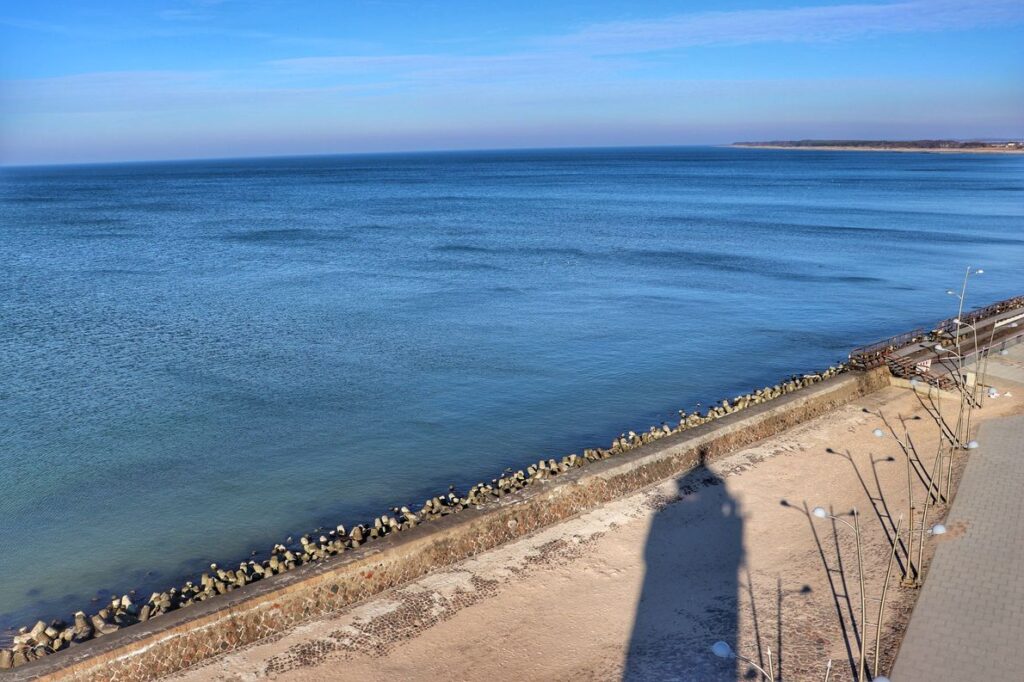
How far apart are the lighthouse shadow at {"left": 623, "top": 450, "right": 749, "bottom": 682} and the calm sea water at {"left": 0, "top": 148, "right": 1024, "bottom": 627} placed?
5.07m

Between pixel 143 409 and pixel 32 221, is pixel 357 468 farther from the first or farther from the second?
pixel 32 221

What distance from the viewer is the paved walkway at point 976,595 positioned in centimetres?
1101

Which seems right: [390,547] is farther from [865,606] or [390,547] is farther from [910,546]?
[910,546]

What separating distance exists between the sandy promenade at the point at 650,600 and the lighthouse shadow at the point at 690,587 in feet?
0.09

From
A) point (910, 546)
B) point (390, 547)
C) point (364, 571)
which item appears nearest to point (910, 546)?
point (910, 546)

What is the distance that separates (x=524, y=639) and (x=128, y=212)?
89678 mm

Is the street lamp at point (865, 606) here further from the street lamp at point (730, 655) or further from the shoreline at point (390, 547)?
the shoreline at point (390, 547)

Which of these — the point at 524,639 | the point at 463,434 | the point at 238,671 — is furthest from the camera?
the point at 463,434

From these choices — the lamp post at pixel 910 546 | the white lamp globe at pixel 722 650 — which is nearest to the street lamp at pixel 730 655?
the white lamp globe at pixel 722 650

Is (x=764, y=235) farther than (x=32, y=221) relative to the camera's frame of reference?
No

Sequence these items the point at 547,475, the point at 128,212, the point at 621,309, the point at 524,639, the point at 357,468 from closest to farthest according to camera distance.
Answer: the point at 524,639 → the point at 547,475 → the point at 357,468 → the point at 621,309 → the point at 128,212

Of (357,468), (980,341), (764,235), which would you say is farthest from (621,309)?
(764,235)

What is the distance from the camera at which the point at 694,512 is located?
52.7 ft

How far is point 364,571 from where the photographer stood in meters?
13.0
